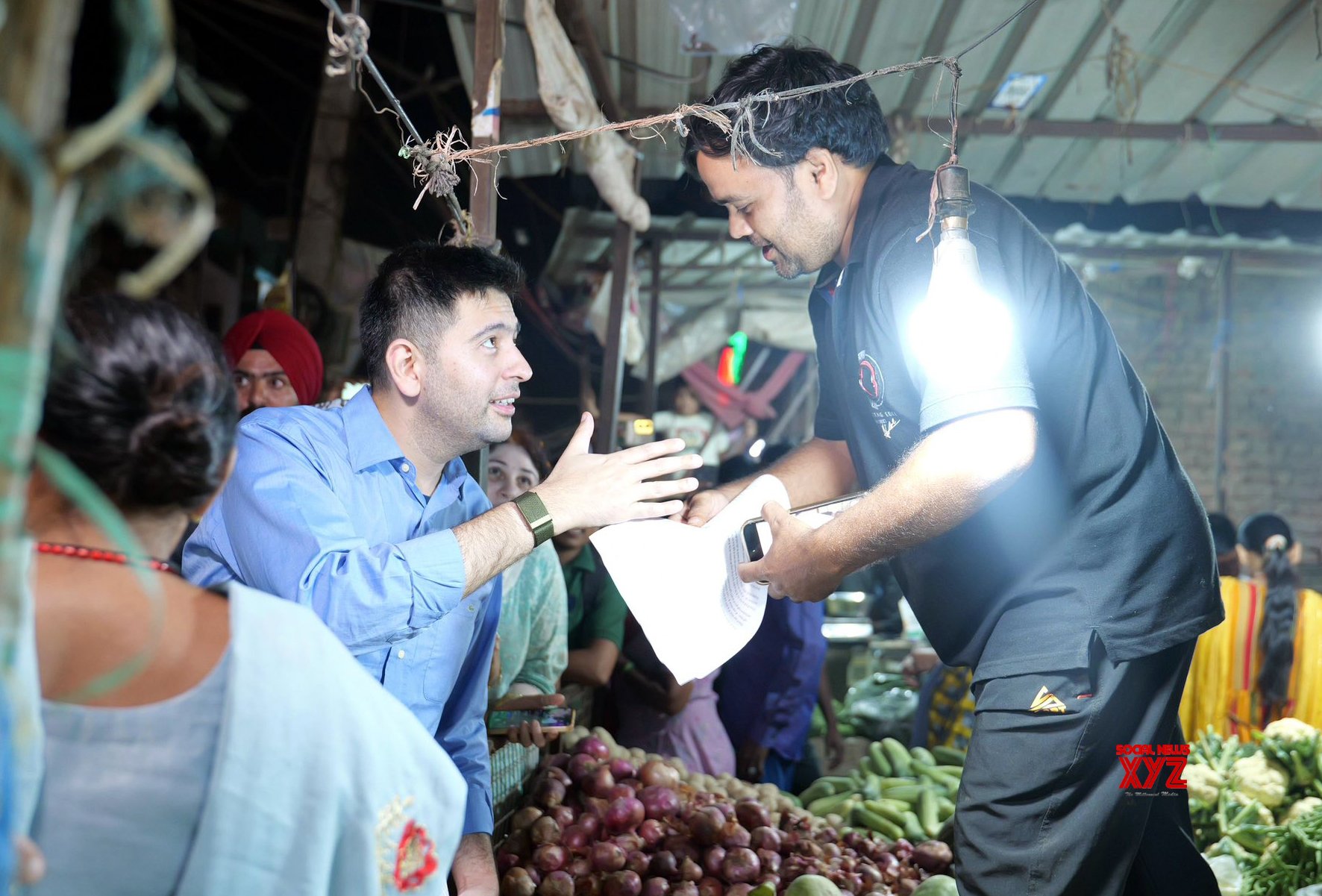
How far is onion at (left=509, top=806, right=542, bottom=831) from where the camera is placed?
2.94 m

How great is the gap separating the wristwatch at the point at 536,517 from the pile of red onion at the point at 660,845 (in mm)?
1311

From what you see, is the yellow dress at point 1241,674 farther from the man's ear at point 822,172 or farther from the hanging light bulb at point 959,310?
the hanging light bulb at point 959,310

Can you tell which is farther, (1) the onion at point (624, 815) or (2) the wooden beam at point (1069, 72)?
(2) the wooden beam at point (1069, 72)

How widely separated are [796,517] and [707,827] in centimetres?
145

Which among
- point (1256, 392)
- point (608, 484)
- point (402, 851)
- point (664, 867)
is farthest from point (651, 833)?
point (1256, 392)

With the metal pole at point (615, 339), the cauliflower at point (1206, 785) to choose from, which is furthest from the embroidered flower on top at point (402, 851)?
the metal pole at point (615, 339)

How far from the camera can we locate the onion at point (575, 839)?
291 centimetres

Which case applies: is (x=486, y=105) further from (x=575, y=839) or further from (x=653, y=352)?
(x=653, y=352)

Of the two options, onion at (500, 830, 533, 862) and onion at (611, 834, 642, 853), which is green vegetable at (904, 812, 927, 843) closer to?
onion at (611, 834, 642, 853)

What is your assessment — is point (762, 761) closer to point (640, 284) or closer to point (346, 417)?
point (346, 417)

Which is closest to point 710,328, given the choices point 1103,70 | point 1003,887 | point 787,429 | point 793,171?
point 787,429

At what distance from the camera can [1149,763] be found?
1.76 m

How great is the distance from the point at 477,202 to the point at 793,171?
3.01 feet

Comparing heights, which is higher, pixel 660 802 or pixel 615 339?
pixel 615 339
